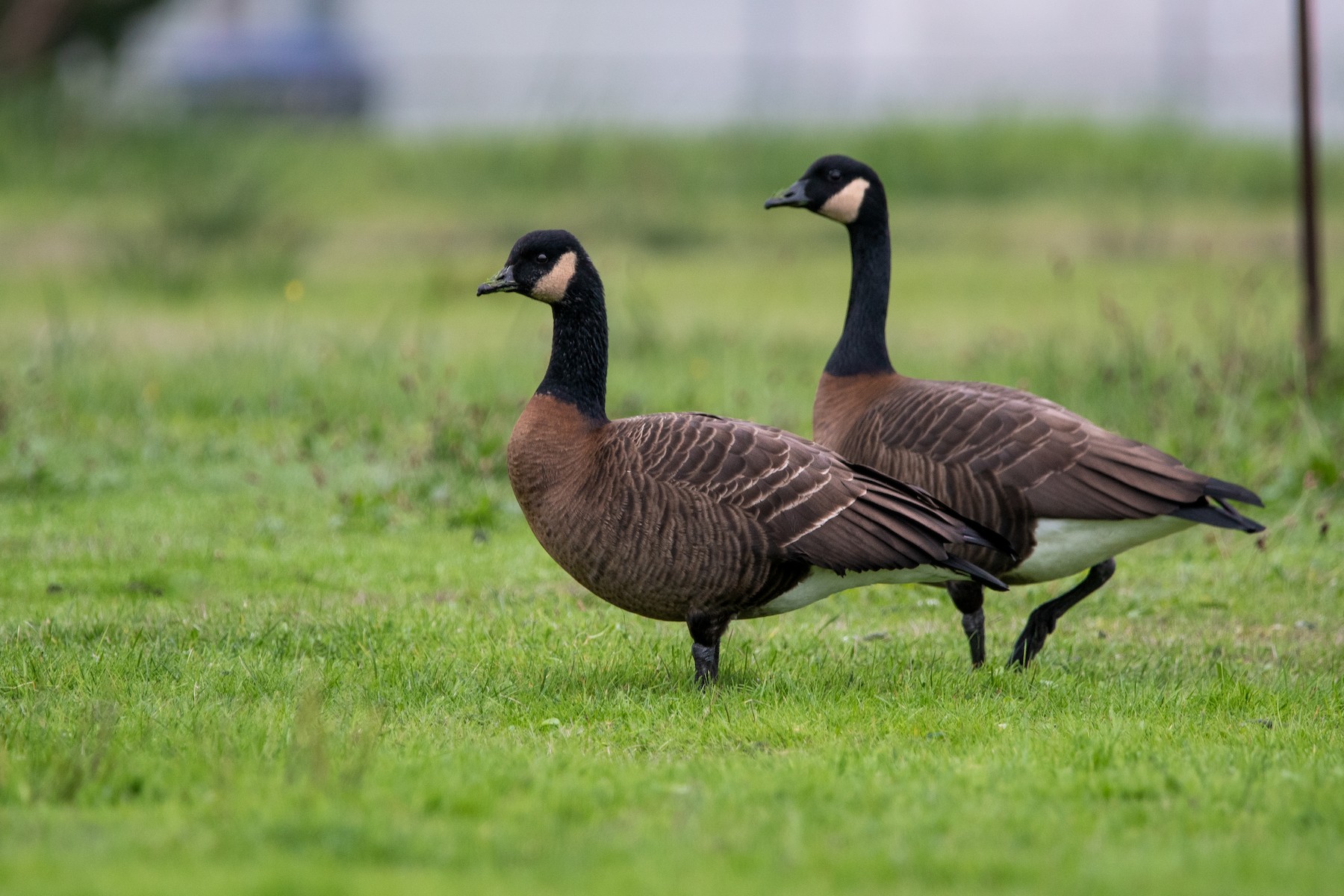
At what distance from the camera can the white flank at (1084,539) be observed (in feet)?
19.3

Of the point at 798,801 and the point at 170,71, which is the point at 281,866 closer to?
the point at 798,801

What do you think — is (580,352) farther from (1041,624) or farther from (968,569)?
(1041,624)

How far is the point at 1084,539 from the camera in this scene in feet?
19.6

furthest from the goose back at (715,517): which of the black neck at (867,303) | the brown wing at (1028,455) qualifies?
the black neck at (867,303)

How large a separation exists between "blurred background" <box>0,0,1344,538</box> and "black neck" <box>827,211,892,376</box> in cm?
257

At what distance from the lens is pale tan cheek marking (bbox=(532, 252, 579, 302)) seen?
5.97 metres

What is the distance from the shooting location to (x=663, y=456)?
18.1ft

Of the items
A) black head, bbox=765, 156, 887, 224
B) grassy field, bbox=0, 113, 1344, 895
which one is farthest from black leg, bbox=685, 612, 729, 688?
black head, bbox=765, 156, 887, 224

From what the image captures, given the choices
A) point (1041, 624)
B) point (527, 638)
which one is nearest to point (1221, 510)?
point (1041, 624)

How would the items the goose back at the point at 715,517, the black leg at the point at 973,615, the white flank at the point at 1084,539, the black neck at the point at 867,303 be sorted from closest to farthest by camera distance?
the goose back at the point at 715,517 → the white flank at the point at 1084,539 → the black leg at the point at 973,615 → the black neck at the point at 867,303

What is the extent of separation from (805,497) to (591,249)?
14.9 metres

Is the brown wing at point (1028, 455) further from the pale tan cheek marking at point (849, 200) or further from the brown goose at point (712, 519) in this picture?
the pale tan cheek marking at point (849, 200)

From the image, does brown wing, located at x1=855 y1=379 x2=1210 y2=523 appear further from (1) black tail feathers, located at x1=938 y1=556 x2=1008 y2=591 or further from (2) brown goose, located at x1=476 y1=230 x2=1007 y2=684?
(1) black tail feathers, located at x1=938 y1=556 x2=1008 y2=591

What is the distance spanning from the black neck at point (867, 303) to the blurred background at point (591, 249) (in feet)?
8.43
